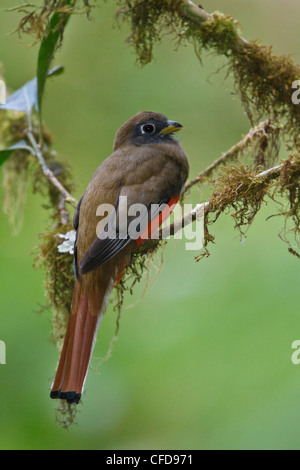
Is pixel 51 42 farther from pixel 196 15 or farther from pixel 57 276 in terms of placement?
pixel 57 276

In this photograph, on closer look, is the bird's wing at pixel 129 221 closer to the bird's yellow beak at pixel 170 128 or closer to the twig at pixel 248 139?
the twig at pixel 248 139

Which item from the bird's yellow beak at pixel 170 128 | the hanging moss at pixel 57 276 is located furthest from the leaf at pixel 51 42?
the hanging moss at pixel 57 276

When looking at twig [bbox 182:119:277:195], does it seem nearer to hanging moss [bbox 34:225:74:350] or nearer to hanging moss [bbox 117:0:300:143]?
hanging moss [bbox 117:0:300:143]

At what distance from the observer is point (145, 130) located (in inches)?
144

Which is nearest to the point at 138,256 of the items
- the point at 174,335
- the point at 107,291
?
the point at 107,291

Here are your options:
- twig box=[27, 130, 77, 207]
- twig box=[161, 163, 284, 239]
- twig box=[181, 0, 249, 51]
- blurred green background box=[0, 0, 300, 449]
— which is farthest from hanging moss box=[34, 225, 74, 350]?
twig box=[181, 0, 249, 51]

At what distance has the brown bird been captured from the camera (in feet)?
9.95

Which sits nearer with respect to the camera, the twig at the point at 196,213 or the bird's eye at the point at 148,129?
the twig at the point at 196,213

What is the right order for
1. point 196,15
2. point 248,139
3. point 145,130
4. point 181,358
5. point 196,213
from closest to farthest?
point 196,213 → point 196,15 → point 248,139 → point 145,130 → point 181,358

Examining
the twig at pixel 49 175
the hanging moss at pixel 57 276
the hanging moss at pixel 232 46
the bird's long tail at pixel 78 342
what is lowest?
the bird's long tail at pixel 78 342

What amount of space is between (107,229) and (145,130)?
2.77ft

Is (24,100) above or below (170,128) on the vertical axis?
above

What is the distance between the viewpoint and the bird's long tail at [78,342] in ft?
9.93

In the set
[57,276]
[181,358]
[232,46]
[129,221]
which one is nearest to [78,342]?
[57,276]
